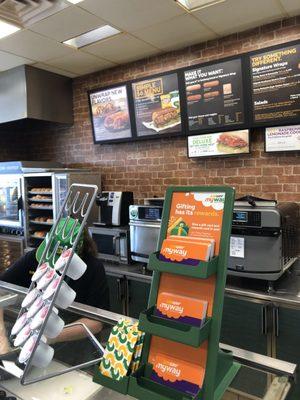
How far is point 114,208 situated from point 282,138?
1.65m

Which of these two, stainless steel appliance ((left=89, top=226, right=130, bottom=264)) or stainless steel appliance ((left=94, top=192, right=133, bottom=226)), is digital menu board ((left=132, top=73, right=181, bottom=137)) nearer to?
stainless steel appliance ((left=94, top=192, right=133, bottom=226))

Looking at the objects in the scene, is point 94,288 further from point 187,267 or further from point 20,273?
point 187,267

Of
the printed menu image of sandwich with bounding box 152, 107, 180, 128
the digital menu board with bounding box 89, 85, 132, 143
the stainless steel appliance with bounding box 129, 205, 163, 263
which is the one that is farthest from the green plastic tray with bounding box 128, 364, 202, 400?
the digital menu board with bounding box 89, 85, 132, 143

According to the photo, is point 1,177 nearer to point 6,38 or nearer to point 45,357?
point 6,38

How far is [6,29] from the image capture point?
3.03 metres

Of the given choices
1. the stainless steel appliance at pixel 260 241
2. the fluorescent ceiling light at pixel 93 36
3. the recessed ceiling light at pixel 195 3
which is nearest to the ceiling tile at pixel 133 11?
the recessed ceiling light at pixel 195 3

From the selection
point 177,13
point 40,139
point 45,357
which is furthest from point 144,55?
point 45,357

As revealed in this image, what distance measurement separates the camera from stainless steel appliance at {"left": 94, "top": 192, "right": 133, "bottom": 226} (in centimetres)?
335

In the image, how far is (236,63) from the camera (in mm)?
3072

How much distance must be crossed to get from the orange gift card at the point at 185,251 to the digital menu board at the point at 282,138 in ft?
7.62

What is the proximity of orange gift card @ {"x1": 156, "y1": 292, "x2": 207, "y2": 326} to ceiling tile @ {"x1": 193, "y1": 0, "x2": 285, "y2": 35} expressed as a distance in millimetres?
2505

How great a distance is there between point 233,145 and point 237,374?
2.49 meters

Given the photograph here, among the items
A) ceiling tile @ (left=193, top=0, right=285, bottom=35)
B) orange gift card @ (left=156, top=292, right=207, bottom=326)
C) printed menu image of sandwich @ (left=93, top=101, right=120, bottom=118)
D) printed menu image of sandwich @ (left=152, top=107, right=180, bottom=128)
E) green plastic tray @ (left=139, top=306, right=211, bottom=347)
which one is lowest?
green plastic tray @ (left=139, top=306, right=211, bottom=347)

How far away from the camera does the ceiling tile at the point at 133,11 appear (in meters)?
2.60
